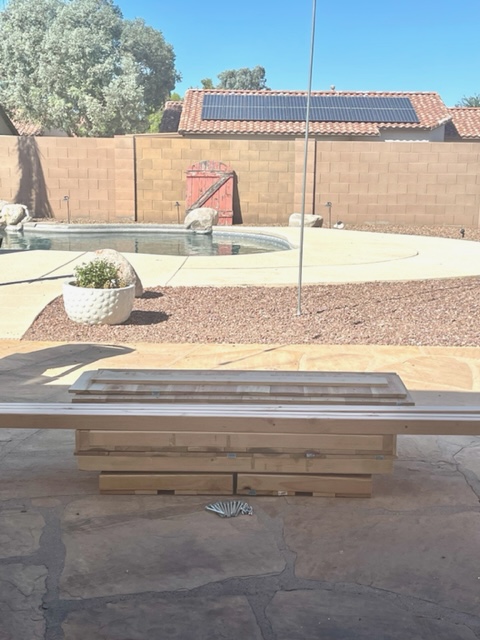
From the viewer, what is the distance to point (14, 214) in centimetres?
1873

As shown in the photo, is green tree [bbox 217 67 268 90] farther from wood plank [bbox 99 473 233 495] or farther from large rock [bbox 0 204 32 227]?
wood plank [bbox 99 473 233 495]

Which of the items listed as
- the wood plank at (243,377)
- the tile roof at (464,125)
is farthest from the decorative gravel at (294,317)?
the tile roof at (464,125)

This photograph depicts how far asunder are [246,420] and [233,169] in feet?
57.7

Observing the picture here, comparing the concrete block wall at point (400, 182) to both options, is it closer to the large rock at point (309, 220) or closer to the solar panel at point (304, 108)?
the large rock at point (309, 220)

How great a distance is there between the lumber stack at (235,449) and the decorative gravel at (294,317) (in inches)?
145

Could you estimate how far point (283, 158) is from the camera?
19750 mm

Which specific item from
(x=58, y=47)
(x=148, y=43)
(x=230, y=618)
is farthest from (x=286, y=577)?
(x=148, y=43)

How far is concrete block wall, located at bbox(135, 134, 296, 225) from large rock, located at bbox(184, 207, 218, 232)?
187 centimetres

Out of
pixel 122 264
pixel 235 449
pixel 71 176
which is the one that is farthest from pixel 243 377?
pixel 71 176

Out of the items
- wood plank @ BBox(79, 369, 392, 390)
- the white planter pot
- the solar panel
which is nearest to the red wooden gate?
the solar panel

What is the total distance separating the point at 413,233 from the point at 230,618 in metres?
17.4

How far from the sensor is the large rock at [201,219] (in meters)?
18.2

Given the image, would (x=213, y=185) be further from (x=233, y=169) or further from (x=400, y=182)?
(x=400, y=182)

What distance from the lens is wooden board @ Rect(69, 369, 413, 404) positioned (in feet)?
10.3
